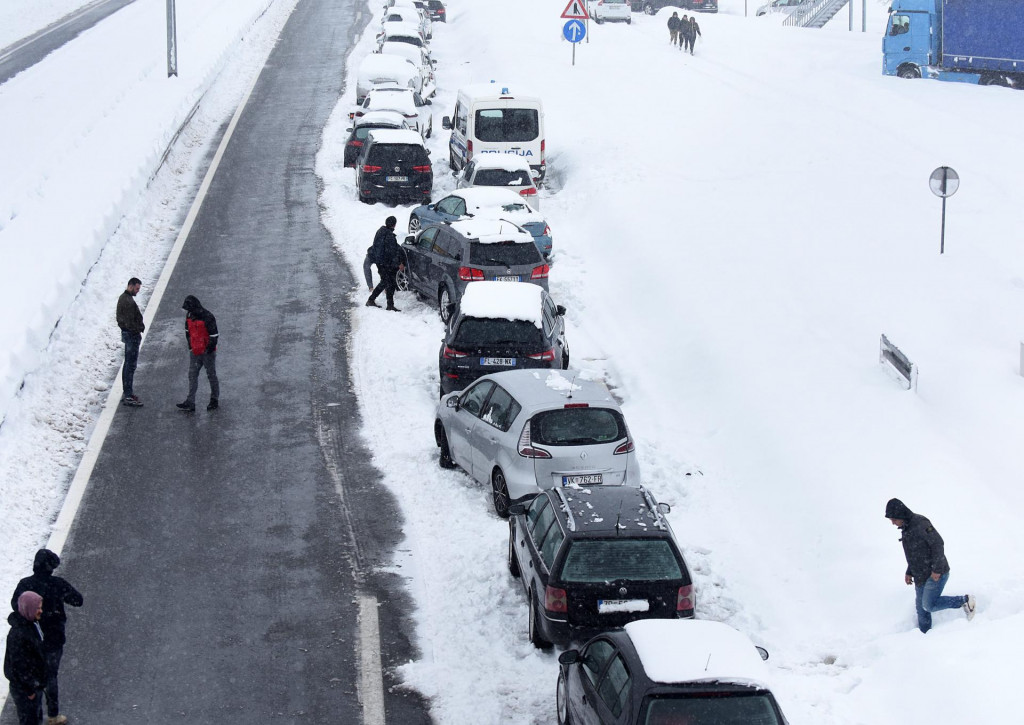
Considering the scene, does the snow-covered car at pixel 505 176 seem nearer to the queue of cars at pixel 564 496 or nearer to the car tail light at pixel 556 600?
the queue of cars at pixel 564 496

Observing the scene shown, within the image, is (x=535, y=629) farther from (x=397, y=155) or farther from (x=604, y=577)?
(x=397, y=155)

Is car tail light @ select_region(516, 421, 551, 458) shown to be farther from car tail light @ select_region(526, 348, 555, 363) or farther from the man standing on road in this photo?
the man standing on road

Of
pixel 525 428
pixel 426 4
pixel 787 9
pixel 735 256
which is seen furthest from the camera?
pixel 787 9

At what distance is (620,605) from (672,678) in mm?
2340

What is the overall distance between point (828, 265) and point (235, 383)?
10.2 m

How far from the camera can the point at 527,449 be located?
1309 centimetres

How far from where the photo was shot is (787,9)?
6931cm

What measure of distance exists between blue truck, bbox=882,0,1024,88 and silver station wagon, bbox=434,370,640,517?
2751cm

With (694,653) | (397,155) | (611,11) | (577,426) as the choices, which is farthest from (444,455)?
(611,11)

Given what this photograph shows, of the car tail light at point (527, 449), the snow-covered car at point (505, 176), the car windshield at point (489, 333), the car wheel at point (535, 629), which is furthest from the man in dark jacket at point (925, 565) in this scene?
the snow-covered car at point (505, 176)

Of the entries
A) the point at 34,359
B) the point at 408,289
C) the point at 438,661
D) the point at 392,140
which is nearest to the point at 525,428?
the point at 438,661

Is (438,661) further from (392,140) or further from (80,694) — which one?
(392,140)

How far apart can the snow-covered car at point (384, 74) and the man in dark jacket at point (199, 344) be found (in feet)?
71.7

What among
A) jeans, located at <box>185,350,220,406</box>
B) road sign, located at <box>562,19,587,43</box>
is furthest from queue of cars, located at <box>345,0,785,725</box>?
road sign, located at <box>562,19,587,43</box>
